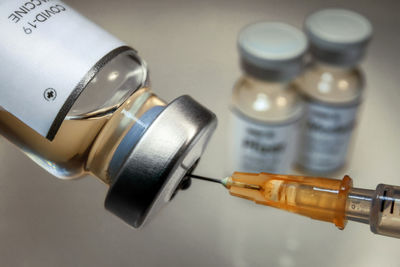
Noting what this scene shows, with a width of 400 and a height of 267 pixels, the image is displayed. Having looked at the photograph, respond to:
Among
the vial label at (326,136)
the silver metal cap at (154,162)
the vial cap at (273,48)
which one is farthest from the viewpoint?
the vial label at (326,136)

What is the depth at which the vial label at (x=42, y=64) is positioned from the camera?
0.60 m

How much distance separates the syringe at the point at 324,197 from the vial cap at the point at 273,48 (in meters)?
0.18

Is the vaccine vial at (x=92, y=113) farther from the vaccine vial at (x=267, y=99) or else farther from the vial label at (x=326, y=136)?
the vial label at (x=326, y=136)

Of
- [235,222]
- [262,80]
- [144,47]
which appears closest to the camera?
[262,80]

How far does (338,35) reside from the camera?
0.82 metres

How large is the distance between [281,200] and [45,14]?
321mm

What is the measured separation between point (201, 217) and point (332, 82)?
0.93ft

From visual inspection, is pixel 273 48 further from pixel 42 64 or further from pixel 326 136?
pixel 42 64

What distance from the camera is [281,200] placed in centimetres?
63

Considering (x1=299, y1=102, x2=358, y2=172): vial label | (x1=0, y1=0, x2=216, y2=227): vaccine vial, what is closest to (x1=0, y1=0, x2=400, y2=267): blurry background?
(x1=299, y1=102, x2=358, y2=172): vial label

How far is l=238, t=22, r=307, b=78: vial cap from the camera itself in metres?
0.76

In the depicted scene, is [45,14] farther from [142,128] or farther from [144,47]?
[144,47]

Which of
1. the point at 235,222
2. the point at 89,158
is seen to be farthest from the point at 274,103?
the point at 89,158

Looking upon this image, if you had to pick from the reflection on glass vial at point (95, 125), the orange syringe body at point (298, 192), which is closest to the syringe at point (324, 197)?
the orange syringe body at point (298, 192)
